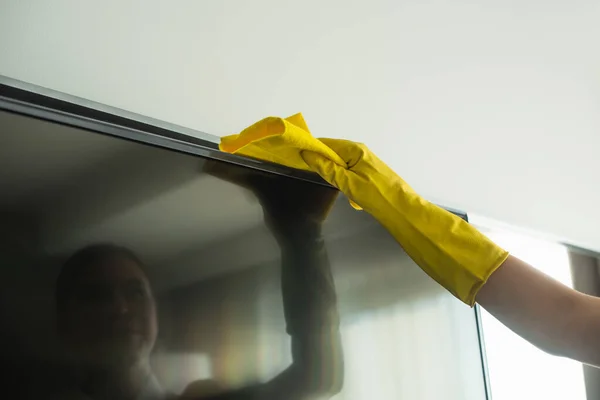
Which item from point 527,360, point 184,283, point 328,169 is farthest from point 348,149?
point 527,360

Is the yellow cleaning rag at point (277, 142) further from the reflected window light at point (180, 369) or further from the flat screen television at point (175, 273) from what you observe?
the reflected window light at point (180, 369)

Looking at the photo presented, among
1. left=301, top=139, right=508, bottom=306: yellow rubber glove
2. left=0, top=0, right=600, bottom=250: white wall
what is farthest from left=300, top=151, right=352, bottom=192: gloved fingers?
left=0, top=0, right=600, bottom=250: white wall

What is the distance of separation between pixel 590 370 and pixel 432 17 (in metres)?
1.20

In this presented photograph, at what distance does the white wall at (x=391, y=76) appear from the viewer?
2.86 feet

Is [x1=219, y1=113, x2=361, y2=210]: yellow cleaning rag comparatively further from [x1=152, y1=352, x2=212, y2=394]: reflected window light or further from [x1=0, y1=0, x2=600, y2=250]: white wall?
[x1=152, y1=352, x2=212, y2=394]: reflected window light

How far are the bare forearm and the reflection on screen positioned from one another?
25 cm

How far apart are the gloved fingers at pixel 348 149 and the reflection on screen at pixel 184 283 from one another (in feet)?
0.29

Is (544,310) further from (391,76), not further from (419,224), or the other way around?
(391,76)

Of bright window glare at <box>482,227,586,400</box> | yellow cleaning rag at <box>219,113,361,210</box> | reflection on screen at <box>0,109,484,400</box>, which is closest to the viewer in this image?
reflection on screen at <box>0,109,484,400</box>

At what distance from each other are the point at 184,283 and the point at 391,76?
2.73 ft

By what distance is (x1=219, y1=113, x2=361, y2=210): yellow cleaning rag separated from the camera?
833 mm

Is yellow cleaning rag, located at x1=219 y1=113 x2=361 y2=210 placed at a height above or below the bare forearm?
above

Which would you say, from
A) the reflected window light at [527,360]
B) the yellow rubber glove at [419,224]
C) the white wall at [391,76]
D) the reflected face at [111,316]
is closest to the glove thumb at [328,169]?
the yellow rubber glove at [419,224]

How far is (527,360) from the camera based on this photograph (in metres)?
1.58
